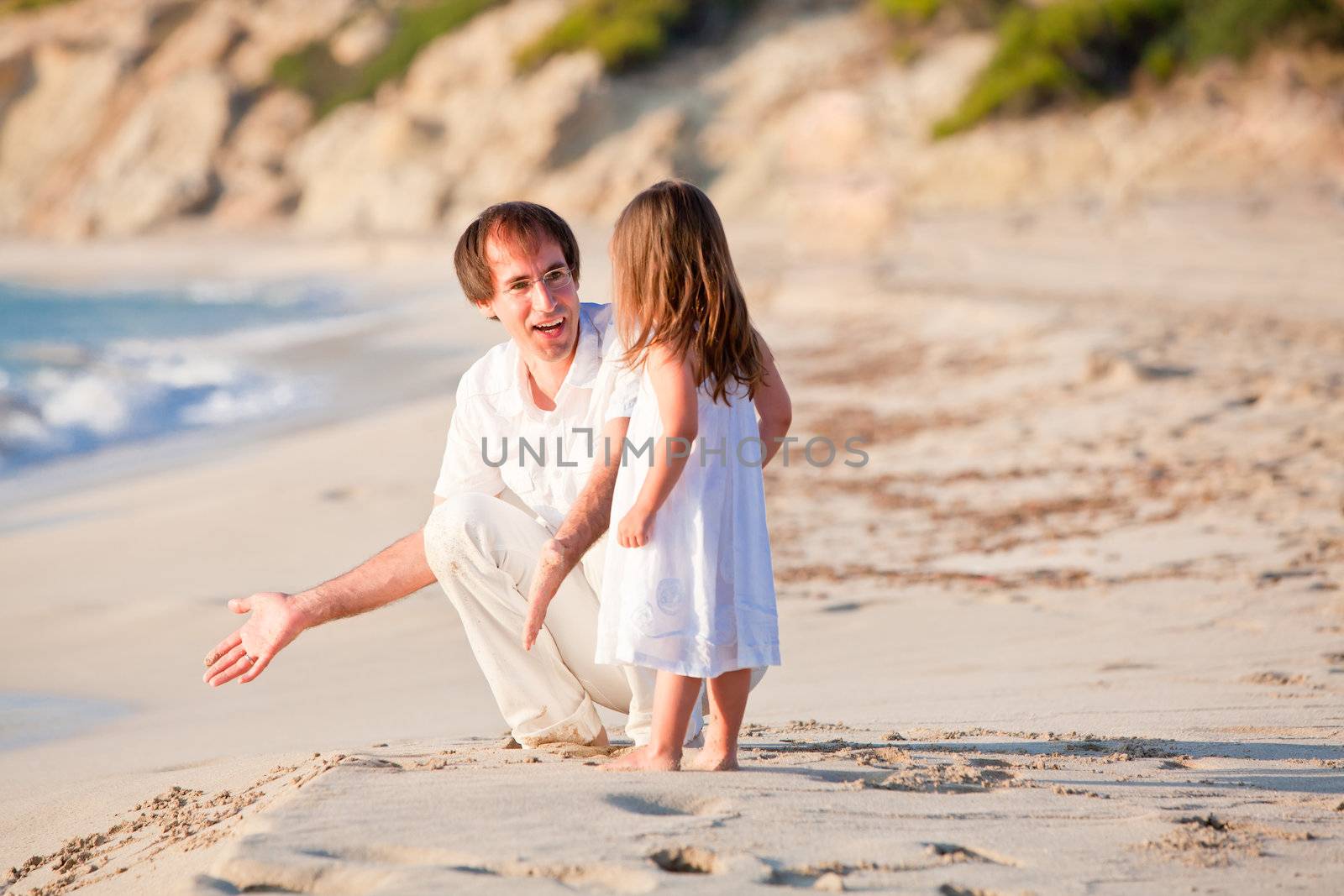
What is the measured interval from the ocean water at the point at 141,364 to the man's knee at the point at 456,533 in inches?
256

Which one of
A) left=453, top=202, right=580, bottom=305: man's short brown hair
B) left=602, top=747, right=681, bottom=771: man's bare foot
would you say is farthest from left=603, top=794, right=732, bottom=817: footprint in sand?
left=453, top=202, right=580, bottom=305: man's short brown hair

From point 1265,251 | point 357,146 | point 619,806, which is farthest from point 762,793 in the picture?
point 357,146

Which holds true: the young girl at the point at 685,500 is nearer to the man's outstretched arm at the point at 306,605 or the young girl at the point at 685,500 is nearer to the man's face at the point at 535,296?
the man's face at the point at 535,296

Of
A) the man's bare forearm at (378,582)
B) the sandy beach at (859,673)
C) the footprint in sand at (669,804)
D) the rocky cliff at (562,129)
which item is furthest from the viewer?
the rocky cliff at (562,129)

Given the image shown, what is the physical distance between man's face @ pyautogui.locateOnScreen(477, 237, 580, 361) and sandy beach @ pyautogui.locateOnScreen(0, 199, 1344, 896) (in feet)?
2.93

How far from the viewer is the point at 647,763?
2.56 metres

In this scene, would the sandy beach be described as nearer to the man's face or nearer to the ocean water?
the man's face

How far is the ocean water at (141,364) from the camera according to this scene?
31.3 ft

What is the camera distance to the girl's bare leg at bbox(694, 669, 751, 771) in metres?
2.57

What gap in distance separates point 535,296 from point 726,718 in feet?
3.18

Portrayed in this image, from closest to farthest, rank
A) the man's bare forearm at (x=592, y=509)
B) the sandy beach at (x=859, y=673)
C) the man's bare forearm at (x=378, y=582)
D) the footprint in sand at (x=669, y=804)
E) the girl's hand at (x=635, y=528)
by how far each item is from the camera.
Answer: the sandy beach at (x=859, y=673)
the footprint in sand at (x=669, y=804)
the girl's hand at (x=635, y=528)
the man's bare forearm at (x=592, y=509)
the man's bare forearm at (x=378, y=582)

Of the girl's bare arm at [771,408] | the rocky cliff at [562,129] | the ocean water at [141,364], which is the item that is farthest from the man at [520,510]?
the rocky cliff at [562,129]

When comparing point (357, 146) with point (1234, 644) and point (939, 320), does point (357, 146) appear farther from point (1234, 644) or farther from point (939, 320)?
point (1234, 644)

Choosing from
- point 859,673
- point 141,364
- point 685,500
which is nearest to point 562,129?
point 141,364
